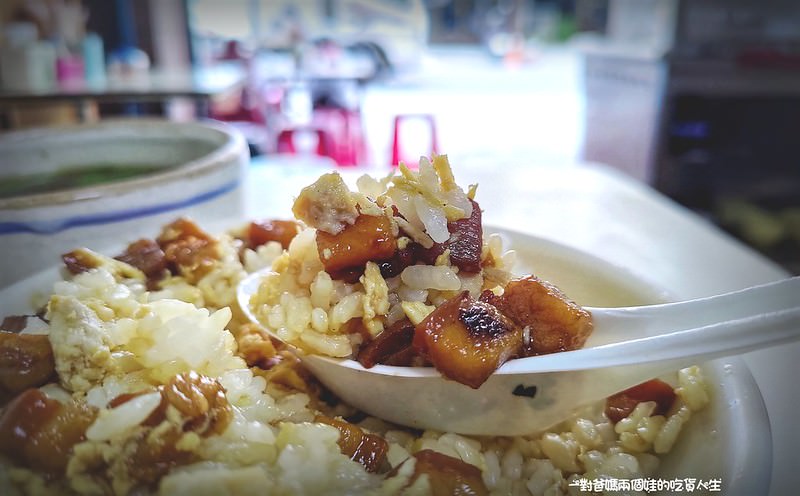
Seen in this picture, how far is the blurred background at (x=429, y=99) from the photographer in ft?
6.05

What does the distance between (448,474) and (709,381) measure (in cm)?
22

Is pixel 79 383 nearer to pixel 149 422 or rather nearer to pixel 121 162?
pixel 149 422

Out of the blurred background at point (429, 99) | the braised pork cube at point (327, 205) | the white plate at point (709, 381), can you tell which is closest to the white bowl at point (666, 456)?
the white plate at point (709, 381)

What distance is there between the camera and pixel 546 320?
487 millimetres

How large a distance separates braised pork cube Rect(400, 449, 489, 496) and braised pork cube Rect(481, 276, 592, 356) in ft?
0.34

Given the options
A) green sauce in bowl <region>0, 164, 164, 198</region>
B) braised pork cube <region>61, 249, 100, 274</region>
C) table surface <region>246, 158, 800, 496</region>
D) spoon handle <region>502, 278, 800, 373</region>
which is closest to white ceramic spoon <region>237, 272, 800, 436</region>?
spoon handle <region>502, 278, 800, 373</region>

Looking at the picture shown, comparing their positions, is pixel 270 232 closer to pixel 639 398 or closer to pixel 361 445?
pixel 361 445

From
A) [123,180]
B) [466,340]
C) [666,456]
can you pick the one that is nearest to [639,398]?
[666,456]

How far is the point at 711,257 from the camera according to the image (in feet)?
3.11

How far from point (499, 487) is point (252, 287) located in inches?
12.1

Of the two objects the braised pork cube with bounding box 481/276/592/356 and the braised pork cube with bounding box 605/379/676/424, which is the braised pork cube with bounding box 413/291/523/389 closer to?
the braised pork cube with bounding box 481/276/592/356

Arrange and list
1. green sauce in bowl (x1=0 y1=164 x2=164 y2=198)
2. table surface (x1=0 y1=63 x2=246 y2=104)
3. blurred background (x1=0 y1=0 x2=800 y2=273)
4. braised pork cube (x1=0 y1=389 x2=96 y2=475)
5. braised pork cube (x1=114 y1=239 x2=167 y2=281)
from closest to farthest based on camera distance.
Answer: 1. braised pork cube (x1=0 y1=389 x2=96 y2=475)
2. braised pork cube (x1=114 y1=239 x2=167 y2=281)
3. green sauce in bowl (x1=0 y1=164 x2=164 y2=198)
4. blurred background (x1=0 y1=0 x2=800 y2=273)
5. table surface (x1=0 y1=63 x2=246 y2=104)

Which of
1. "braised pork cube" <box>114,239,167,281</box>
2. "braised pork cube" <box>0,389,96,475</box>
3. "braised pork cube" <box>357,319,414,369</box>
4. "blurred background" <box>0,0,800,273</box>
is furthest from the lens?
"blurred background" <box>0,0,800,273</box>

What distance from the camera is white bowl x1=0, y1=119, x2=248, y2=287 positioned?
635 millimetres
